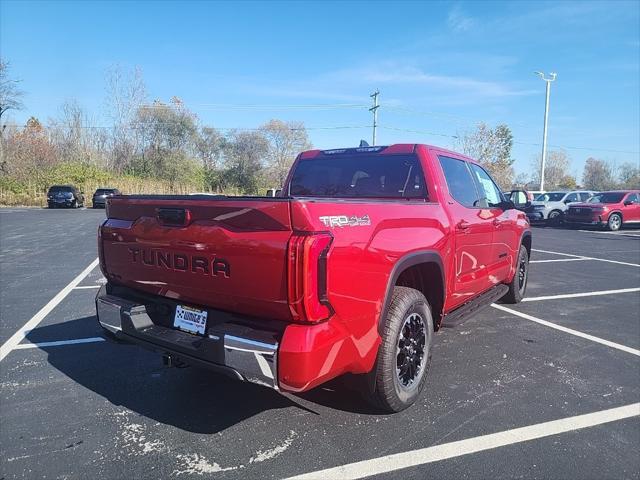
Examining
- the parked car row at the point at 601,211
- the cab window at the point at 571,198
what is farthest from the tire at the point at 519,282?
the cab window at the point at 571,198

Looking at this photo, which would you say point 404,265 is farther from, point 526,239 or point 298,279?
point 526,239

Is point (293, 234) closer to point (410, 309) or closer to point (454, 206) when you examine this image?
point (410, 309)

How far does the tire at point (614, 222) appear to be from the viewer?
19.2m

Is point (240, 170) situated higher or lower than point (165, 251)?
higher

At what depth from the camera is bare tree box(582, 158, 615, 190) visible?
65.6m

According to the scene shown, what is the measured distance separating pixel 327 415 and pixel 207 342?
3.83 ft

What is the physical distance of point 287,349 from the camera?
7.30ft

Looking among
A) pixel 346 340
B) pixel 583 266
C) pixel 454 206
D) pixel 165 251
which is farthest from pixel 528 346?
pixel 583 266

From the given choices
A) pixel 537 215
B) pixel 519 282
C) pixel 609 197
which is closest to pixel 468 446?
pixel 519 282

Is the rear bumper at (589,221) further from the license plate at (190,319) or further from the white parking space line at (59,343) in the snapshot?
the license plate at (190,319)

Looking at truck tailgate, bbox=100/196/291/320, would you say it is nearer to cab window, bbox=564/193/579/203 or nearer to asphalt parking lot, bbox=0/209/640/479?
asphalt parking lot, bbox=0/209/640/479

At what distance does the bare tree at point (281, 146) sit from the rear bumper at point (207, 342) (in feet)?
147

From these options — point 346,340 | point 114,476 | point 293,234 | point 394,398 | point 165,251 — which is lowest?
point 114,476

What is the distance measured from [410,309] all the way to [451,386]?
3.26ft
